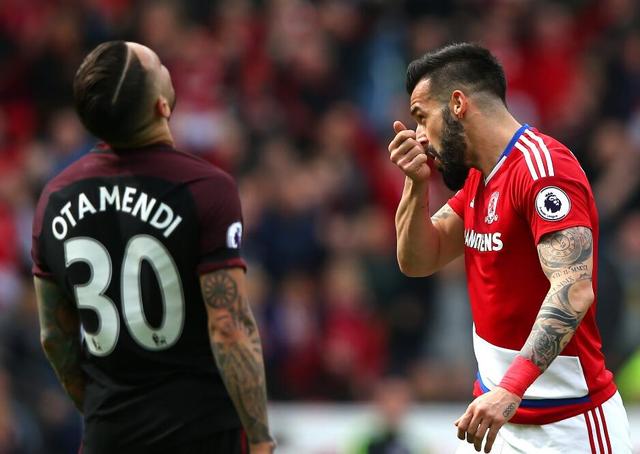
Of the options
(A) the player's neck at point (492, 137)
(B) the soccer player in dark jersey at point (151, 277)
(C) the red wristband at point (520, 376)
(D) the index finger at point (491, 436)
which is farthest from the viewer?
(A) the player's neck at point (492, 137)

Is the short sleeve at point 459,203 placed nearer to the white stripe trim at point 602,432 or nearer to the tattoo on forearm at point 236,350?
the white stripe trim at point 602,432

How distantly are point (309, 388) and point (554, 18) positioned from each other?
16.8 ft

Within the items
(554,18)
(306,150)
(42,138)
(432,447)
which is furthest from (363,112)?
(432,447)

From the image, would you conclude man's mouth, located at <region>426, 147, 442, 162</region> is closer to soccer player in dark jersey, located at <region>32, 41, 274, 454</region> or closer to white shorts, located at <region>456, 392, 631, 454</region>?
soccer player in dark jersey, located at <region>32, 41, 274, 454</region>

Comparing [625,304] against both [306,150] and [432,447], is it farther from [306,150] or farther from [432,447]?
[306,150]

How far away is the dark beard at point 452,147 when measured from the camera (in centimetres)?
479

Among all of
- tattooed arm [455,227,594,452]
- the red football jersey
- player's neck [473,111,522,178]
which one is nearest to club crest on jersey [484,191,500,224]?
the red football jersey

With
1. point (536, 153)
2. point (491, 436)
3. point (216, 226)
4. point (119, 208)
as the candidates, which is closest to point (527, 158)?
point (536, 153)

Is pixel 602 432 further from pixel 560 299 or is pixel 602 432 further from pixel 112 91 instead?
pixel 112 91

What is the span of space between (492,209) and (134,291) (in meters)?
1.37

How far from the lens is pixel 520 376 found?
168 inches

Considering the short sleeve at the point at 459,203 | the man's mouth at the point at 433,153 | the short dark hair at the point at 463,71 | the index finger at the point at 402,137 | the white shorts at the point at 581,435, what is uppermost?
the short dark hair at the point at 463,71

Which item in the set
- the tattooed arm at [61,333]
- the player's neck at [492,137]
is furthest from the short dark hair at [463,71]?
the tattooed arm at [61,333]

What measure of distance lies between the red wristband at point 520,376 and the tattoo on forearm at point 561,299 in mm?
22
